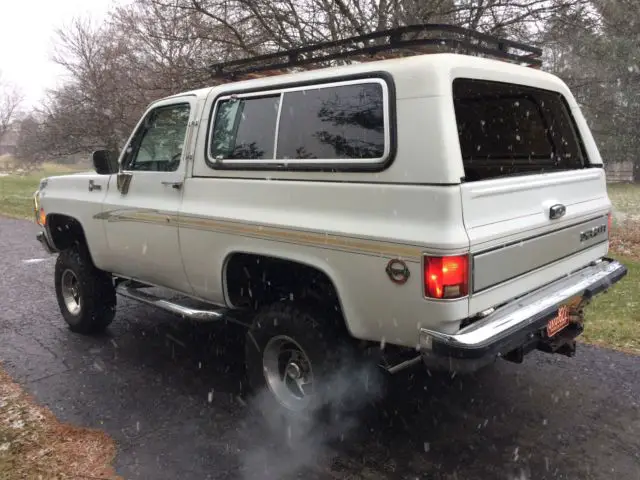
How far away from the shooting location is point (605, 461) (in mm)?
3125

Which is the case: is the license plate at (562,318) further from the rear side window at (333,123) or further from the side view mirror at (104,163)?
the side view mirror at (104,163)

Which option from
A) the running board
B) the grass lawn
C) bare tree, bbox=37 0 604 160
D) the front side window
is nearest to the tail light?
the running board

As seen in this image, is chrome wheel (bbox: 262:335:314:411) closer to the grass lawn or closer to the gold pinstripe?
the gold pinstripe

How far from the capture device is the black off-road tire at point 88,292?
5.13m

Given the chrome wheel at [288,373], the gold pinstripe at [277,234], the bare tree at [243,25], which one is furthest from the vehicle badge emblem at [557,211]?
the bare tree at [243,25]

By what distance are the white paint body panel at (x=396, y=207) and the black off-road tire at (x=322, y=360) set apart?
267 millimetres

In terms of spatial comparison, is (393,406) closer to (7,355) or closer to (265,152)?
(265,152)

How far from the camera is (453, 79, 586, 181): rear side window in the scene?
12.7 feet

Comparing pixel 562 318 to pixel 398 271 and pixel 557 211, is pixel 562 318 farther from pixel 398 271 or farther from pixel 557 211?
pixel 398 271

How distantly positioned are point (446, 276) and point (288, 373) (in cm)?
141

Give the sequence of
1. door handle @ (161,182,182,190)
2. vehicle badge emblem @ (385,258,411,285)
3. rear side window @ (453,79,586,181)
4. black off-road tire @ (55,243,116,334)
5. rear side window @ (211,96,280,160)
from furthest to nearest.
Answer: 1. black off-road tire @ (55,243,116,334)
2. door handle @ (161,182,182,190)
3. rear side window @ (453,79,586,181)
4. rear side window @ (211,96,280,160)
5. vehicle badge emblem @ (385,258,411,285)

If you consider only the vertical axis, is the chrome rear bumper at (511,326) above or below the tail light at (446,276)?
below

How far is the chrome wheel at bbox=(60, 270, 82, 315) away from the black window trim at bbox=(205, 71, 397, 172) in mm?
2457

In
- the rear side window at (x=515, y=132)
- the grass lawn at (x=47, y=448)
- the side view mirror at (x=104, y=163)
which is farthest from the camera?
the side view mirror at (x=104, y=163)
